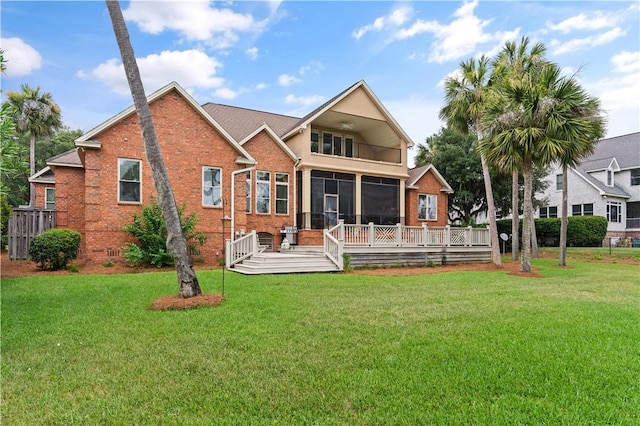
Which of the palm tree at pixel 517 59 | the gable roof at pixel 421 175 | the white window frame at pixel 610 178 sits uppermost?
the palm tree at pixel 517 59

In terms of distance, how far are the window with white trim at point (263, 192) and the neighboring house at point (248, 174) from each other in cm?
5

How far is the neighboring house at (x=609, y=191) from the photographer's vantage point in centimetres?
3209

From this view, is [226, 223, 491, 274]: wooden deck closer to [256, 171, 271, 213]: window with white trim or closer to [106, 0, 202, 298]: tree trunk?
[256, 171, 271, 213]: window with white trim

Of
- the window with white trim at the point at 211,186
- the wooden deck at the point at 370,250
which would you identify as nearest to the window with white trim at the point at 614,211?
the wooden deck at the point at 370,250

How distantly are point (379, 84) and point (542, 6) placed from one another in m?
11.9

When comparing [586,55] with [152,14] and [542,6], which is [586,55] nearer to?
[542,6]

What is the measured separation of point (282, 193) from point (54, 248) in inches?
408

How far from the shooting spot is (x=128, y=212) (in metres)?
15.4

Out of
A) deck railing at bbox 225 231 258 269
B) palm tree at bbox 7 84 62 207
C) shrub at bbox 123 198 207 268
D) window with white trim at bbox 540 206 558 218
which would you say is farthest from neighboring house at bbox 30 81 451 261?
window with white trim at bbox 540 206 558 218

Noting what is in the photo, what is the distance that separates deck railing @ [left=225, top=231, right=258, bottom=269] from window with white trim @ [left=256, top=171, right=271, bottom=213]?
434 cm

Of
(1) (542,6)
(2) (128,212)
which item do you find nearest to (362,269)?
(2) (128,212)

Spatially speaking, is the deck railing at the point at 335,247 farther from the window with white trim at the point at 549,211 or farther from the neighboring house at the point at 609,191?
the window with white trim at the point at 549,211

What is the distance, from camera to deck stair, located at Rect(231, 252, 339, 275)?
43.6ft

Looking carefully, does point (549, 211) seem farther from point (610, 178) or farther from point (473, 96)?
Answer: point (473, 96)
